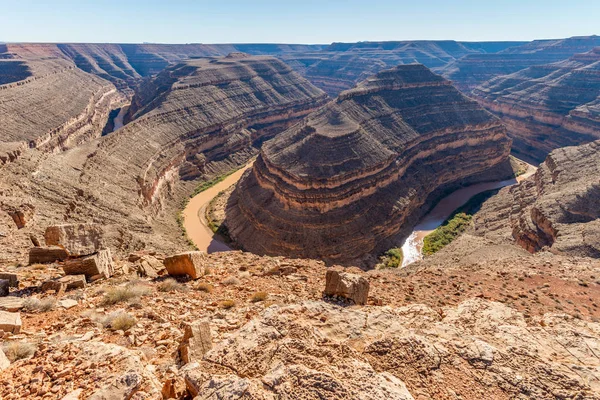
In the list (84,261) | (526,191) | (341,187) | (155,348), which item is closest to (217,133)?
(341,187)

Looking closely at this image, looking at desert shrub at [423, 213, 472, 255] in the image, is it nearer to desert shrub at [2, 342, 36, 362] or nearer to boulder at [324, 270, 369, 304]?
boulder at [324, 270, 369, 304]

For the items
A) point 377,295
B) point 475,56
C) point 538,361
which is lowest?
point 377,295

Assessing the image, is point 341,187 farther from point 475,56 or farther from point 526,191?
point 475,56

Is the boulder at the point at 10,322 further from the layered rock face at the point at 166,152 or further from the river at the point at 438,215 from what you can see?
the river at the point at 438,215

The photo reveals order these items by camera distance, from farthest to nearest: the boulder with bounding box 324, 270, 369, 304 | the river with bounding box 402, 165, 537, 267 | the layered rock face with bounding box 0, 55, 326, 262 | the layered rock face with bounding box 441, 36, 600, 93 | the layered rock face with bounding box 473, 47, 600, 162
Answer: the layered rock face with bounding box 441, 36, 600, 93 < the layered rock face with bounding box 473, 47, 600, 162 < the river with bounding box 402, 165, 537, 267 < the layered rock face with bounding box 0, 55, 326, 262 < the boulder with bounding box 324, 270, 369, 304

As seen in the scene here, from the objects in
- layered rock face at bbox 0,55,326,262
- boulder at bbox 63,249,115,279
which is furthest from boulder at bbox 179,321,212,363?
layered rock face at bbox 0,55,326,262

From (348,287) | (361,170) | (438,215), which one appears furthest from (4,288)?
(438,215)

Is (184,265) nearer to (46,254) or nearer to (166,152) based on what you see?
(46,254)
